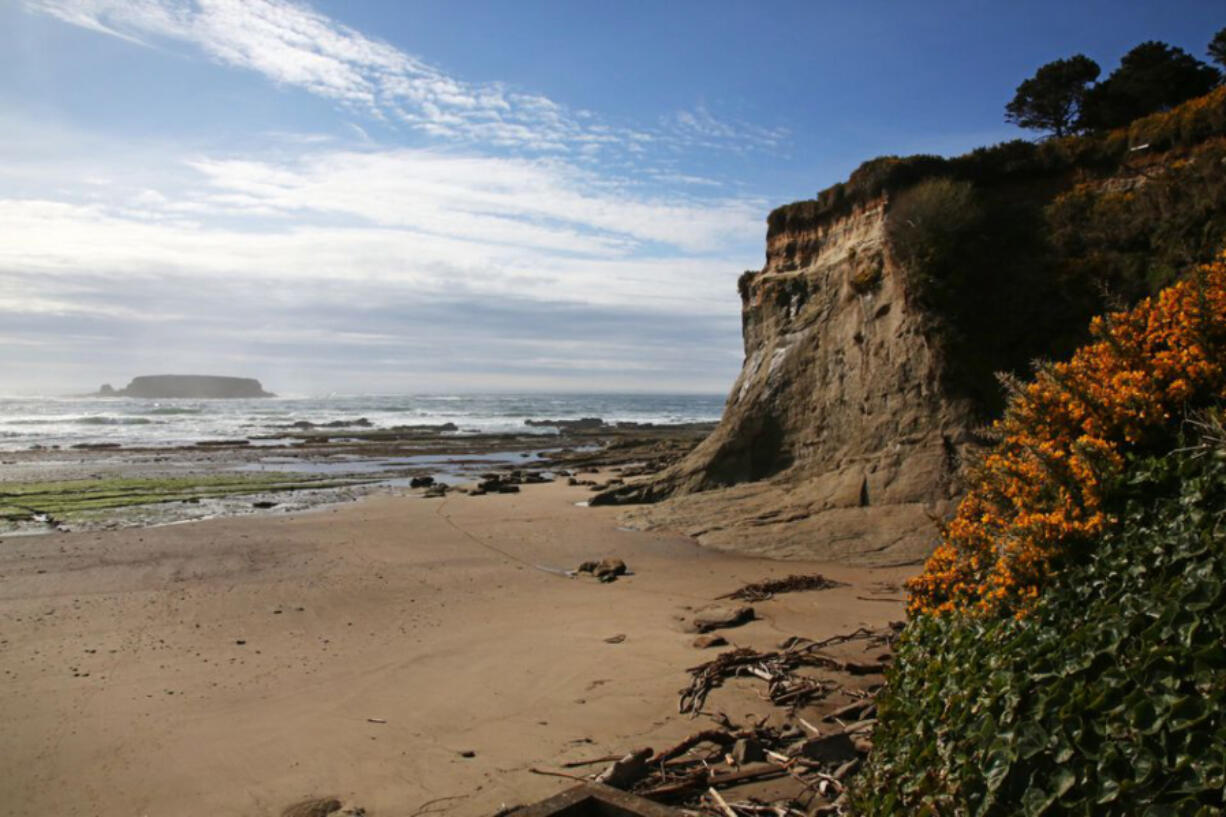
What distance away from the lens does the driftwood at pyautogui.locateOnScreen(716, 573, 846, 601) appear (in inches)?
408

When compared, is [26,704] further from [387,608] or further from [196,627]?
[387,608]

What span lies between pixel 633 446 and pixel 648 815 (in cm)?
3762

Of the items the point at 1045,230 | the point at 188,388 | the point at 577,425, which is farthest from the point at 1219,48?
the point at 188,388

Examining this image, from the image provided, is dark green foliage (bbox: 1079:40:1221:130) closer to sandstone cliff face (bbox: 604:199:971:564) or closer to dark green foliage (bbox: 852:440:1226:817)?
sandstone cliff face (bbox: 604:199:971:564)

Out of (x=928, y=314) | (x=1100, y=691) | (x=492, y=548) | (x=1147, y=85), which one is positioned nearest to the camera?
(x=1100, y=691)

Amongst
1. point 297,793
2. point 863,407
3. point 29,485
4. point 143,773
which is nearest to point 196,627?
point 143,773

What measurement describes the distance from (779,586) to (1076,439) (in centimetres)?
689

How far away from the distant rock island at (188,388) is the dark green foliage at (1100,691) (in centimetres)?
16912

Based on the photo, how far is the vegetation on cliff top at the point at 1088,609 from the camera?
9.07 ft

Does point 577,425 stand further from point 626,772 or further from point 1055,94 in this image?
point 626,772

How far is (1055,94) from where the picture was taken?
26172mm

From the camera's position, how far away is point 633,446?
41.6 m

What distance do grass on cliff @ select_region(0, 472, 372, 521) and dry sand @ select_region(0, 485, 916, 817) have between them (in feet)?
19.5

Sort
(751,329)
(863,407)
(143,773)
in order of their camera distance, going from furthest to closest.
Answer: (751,329) < (863,407) < (143,773)
